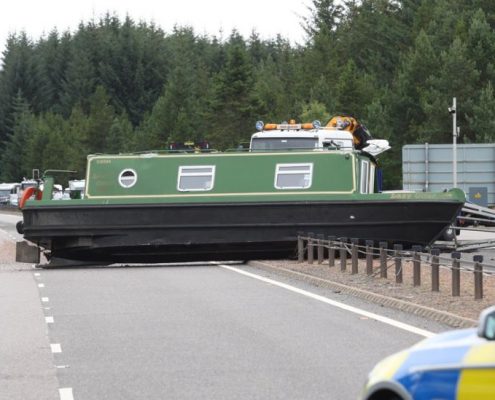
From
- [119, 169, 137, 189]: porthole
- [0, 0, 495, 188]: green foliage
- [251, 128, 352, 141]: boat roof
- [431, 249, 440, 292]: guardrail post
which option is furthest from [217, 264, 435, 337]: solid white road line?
[0, 0, 495, 188]: green foliage

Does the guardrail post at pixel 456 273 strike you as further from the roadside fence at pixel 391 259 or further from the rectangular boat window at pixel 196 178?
the rectangular boat window at pixel 196 178

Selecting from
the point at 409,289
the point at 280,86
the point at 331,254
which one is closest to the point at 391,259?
the point at 331,254

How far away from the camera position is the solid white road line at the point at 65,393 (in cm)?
1048

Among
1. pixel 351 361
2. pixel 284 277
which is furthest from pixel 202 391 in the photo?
pixel 284 277

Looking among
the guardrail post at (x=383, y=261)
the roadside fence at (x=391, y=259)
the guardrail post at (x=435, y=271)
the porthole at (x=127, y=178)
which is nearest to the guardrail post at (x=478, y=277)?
the roadside fence at (x=391, y=259)

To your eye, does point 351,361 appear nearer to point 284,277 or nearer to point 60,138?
point 284,277

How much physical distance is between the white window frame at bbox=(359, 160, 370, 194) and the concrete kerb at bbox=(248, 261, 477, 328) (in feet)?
15.2

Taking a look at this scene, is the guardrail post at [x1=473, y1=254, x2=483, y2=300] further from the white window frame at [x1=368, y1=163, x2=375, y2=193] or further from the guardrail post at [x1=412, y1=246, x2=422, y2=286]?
the white window frame at [x1=368, y1=163, x2=375, y2=193]

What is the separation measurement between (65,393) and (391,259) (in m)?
13.1

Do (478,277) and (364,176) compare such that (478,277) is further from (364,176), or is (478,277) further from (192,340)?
(364,176)

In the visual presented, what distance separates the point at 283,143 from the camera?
32094mm

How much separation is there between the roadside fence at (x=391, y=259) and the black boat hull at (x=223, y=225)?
1.97 feet

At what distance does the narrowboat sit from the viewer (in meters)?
28.1

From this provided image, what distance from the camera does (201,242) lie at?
28.5m
